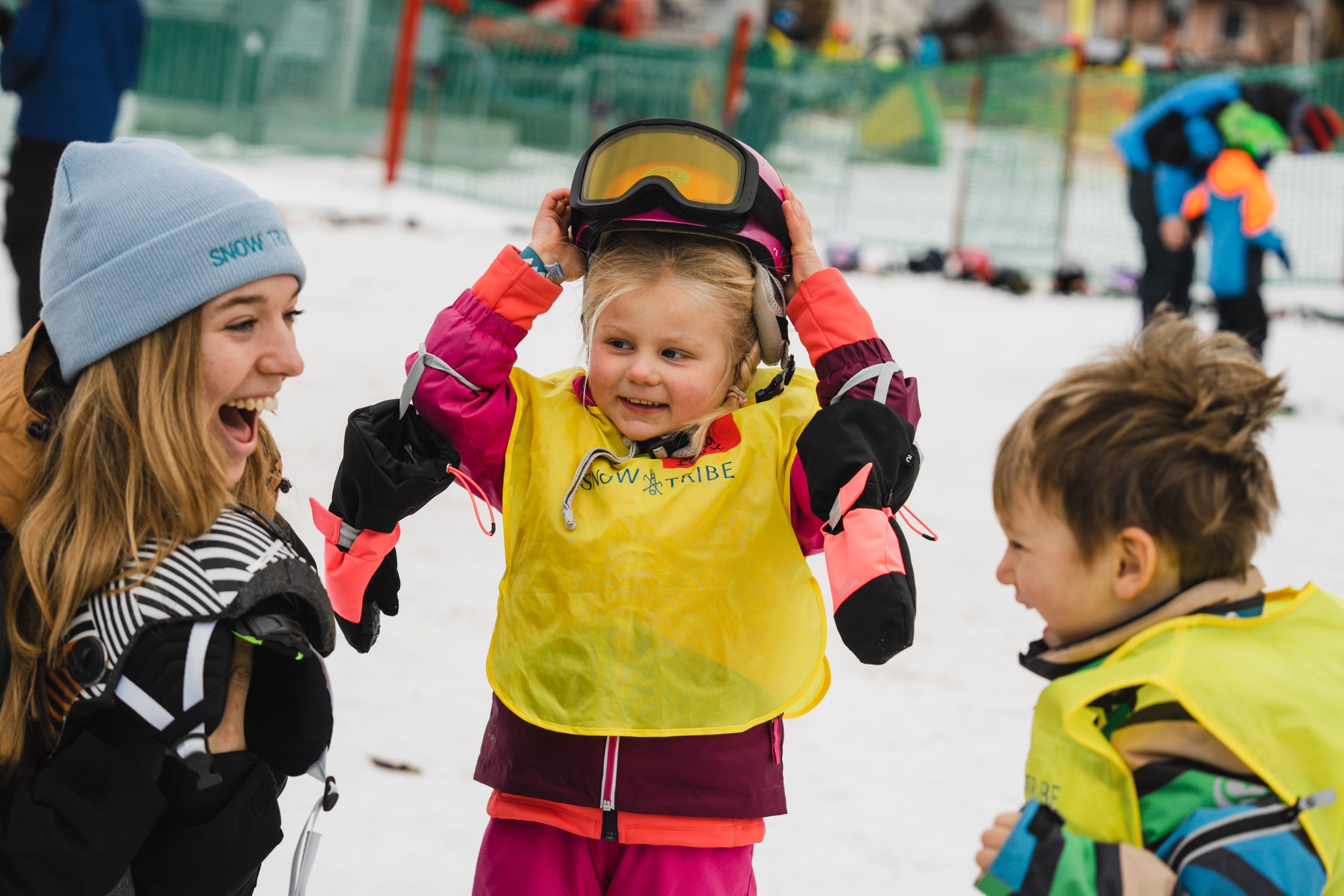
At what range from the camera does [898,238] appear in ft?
53.0

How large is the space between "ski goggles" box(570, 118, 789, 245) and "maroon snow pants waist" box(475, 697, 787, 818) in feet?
2.74

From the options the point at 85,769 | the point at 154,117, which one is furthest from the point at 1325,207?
the point at 85,769

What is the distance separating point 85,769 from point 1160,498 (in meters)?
1.32

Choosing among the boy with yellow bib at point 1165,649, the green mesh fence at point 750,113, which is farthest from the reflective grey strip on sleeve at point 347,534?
the green mesh fence at point 750,113

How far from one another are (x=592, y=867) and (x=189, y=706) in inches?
28.4

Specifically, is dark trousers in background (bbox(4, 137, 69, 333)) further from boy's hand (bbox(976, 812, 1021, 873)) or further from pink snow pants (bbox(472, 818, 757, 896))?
boy's hand (bbox(976, 812, 1021, 873))

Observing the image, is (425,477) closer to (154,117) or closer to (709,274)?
(709,274)

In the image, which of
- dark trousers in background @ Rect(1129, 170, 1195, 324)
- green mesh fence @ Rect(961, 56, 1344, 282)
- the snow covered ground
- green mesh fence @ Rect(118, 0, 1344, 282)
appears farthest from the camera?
green mesh fence @ Rect(961, 56, 1344, 282)

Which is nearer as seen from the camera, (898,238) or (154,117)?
(154,117)

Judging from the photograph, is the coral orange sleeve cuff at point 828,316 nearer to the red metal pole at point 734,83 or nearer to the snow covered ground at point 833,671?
the snow covered ground at point 833,671

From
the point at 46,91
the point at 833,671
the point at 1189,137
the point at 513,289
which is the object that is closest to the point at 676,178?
the point at 513,289

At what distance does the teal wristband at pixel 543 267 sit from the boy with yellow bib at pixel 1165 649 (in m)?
0.87

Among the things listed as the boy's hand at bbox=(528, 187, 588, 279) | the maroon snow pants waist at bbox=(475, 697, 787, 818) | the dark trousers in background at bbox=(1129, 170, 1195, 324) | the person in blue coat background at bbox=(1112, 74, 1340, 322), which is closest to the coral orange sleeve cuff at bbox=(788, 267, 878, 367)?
the boy's hand at bbox=(528, 187, 588, 279)

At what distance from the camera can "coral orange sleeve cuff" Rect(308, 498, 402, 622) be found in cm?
199
